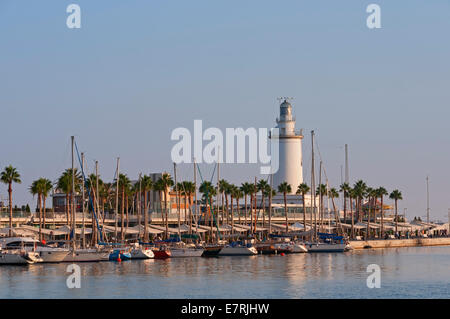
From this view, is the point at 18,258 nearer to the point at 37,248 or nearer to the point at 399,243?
the point at 37,248

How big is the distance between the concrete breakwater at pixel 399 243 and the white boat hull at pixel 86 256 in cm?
4508

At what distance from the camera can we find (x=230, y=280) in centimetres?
6034

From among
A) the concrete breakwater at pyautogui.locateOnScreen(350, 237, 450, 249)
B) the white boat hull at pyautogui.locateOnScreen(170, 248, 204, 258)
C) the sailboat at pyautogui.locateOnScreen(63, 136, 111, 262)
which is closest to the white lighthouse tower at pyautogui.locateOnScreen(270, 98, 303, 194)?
the concrete breakwater at pyautogui.locateOnScreen(350, 237, 450, 249)

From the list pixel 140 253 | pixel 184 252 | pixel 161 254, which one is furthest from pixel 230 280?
pixel 184 252

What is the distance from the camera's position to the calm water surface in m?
51.5

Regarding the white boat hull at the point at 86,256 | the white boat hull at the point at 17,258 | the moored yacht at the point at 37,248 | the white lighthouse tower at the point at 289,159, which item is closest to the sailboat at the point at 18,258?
the white boat hull at the point at 17,258

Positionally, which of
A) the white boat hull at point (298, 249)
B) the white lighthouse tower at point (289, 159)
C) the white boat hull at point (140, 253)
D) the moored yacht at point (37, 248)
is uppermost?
the white lighthouse tower at point (289, 159)

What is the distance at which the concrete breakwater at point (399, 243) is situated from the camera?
11801cm

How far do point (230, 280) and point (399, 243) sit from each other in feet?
243

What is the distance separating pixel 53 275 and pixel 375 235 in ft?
308

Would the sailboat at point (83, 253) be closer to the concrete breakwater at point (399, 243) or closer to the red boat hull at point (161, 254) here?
the red boat hull at point (161, 254)

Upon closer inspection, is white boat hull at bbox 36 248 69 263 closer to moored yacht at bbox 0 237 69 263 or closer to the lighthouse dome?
moored yacht at bbox 0 237 69 263
